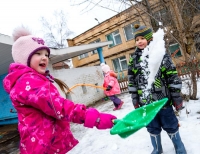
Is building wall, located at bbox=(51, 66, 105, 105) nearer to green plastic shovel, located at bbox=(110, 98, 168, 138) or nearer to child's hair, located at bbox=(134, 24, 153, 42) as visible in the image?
child's hair, located at bbox=(134, 24, 153, 42)

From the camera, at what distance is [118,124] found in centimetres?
103

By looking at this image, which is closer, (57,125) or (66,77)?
(57,125)

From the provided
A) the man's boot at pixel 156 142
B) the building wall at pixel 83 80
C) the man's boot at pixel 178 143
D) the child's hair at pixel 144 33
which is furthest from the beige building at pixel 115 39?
the man's boot at pixel 178 143

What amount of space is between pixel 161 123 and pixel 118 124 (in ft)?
4.06

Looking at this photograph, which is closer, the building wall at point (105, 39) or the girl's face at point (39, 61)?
the girl's face at point (39, 61)

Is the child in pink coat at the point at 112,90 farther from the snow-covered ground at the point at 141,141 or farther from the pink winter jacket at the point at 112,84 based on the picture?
the snow-covered ground at the point at 141,141

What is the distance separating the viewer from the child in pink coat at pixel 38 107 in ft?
3.34

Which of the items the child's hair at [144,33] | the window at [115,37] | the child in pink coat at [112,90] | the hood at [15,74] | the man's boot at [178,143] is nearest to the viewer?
the hood at [15,74]

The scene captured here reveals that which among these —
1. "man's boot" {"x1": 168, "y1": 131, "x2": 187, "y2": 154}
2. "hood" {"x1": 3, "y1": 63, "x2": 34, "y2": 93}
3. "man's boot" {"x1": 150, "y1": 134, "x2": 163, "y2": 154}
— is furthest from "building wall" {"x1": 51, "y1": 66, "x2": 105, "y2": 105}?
"hood" {"x1": 3, "y1": 63, "x2": 34, "y2": 93}

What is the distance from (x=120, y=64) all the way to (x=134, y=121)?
18.4 meters

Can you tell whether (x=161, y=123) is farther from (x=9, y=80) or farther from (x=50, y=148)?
(x=9, y=80)

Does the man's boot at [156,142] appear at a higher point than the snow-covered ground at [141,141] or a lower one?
higher

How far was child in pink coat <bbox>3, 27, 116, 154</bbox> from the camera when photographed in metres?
1.02

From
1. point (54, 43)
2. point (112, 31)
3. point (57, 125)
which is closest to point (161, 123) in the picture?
point (57, 125)
